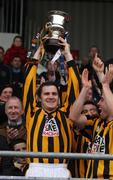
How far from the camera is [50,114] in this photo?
616 cm

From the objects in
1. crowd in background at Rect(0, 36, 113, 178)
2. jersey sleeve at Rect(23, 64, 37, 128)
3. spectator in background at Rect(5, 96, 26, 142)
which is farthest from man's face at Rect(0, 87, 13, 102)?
jersey sleeve at Rect(23, 64, 37, 128)

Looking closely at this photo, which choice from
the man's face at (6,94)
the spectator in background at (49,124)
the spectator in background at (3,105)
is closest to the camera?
the spectator in background at (49,124)

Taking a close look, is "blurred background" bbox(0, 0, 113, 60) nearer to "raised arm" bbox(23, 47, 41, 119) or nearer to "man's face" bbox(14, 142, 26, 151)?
"raised arm" bbox(23, 47, 41, 119)

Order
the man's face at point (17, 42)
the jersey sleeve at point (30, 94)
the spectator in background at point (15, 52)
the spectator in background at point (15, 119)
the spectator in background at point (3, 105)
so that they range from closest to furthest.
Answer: the jersey sleeve at point (30, 94) → the spectator in background at point (15, 119) → the spectator in background at point (3, 105) → the spectator in background at point (15, 52) → the man's face at point (17, 42)

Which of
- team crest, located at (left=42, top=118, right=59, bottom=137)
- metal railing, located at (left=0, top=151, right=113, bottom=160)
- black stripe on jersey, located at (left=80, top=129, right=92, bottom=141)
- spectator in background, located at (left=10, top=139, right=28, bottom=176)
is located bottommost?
spectator in background, located at (left=10, top=139, right=28, bottom=176)

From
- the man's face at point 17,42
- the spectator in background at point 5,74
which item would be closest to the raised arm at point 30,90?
the spectator in background at point 5,74

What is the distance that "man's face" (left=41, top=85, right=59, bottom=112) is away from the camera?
6.15 meters

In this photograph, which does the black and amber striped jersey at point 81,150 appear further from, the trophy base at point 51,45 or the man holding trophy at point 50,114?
the trophy base at point 51,45

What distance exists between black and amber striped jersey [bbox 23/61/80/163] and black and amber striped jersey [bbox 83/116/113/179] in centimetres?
28

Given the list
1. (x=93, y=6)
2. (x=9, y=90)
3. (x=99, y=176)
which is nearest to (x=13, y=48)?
(x=9, y=90)

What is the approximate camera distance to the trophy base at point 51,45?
247 inches

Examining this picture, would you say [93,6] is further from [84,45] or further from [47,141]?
[47,141]

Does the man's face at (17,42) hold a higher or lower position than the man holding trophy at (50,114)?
higher

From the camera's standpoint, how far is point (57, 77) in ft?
27.6
